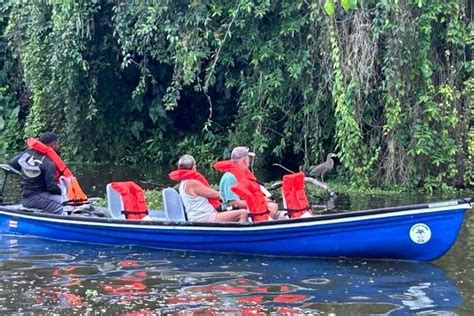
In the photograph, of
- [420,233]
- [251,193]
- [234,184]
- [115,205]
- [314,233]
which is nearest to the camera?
[420,233]

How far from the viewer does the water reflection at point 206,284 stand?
30.8 feet

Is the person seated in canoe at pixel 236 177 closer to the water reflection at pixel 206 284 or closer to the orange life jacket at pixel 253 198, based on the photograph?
the orange life jacket at pixel 253 198

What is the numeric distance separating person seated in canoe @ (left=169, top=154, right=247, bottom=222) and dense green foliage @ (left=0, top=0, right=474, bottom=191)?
4.92 metres

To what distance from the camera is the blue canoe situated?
10969 mm

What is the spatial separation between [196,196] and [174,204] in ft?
1.21

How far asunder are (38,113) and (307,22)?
818cm

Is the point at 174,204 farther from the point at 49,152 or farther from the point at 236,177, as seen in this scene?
the point at 49,152

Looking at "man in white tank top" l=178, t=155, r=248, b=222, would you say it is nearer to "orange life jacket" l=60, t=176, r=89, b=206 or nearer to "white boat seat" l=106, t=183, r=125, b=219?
"white boat seat" l=106, t=183, r=125, b=219

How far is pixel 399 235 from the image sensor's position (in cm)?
1112

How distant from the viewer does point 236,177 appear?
1198 cm

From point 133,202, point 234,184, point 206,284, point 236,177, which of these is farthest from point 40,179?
point 206,284

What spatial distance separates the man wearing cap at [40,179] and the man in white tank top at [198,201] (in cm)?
199

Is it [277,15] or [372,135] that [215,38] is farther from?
[372,135]

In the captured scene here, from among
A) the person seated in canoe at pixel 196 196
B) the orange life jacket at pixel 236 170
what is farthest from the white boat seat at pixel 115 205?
the orange life jacket at pixel 236 170
